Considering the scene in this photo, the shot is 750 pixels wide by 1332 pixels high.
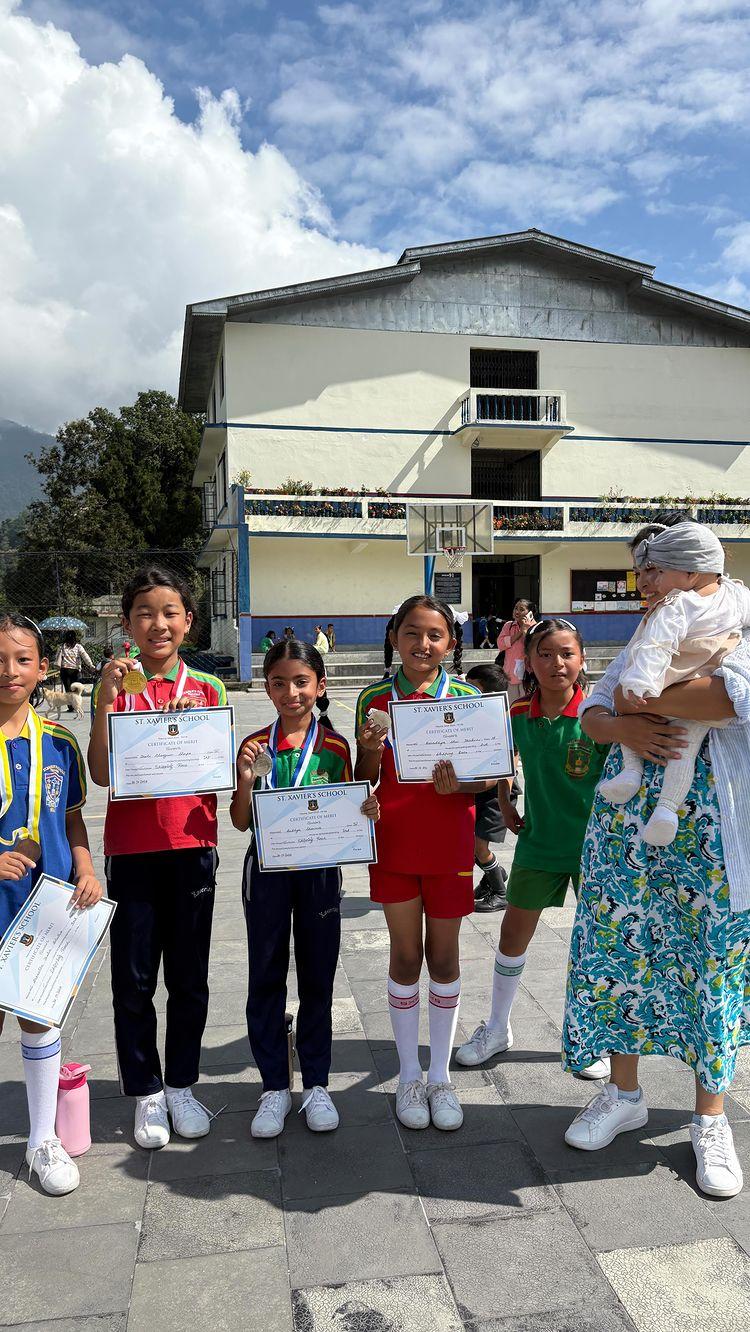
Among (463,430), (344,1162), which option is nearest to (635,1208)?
(344,1162)

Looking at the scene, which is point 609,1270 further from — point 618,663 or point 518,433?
point 518,433

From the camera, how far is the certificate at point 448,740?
283cm

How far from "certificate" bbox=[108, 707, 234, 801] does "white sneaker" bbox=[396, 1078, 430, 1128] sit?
48.7 inches

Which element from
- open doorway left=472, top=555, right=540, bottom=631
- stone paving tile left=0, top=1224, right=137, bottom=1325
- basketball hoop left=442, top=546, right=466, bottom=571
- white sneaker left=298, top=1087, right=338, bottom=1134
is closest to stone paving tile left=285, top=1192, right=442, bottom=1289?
white sneaker left=298, top=1087, right=338, bottom=1134

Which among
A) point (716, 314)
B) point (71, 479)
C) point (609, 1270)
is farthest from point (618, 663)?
point (71, 479)

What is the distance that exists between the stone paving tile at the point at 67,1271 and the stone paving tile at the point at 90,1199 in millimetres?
39

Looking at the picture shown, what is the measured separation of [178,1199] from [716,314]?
1101 inches

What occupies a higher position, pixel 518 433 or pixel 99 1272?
pixel 518 433

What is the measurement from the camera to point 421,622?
2.88 metres

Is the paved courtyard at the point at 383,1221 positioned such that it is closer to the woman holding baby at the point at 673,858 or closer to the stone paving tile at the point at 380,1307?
the stone paving tile at the point at 380,1307

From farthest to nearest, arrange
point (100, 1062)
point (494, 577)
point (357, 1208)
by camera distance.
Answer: point (494, 577)
point (100, 1062)
point (357, 1208)

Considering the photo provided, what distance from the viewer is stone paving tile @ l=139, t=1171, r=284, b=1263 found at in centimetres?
231

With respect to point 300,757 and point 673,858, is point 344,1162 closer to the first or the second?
point 300,757

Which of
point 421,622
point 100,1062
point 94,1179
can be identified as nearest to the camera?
point 94,1179
